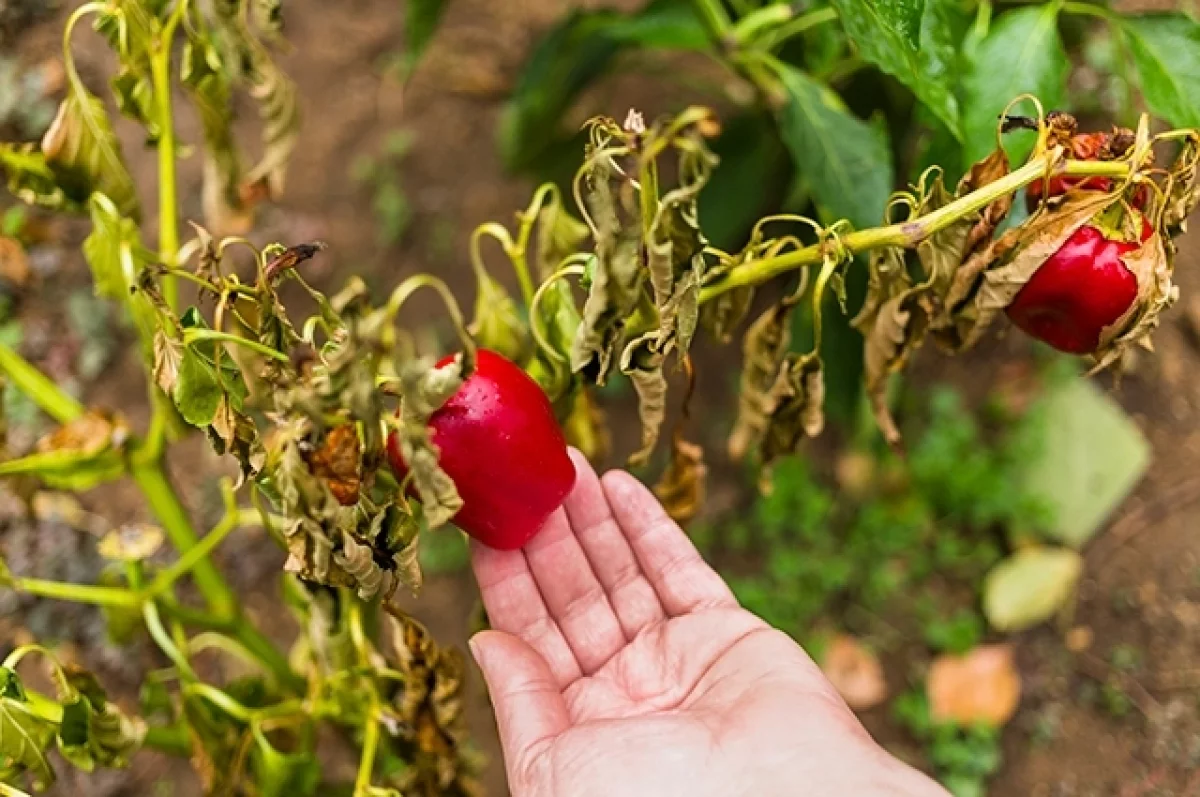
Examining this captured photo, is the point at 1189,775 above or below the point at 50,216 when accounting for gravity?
below

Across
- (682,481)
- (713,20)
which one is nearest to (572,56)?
(713,20)

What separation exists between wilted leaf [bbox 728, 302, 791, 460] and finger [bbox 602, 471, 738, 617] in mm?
121

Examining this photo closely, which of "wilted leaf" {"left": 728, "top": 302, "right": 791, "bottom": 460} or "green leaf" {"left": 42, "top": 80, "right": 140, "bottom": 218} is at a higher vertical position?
"green leaf" {"left": 42, "top": 80, "right": 140, "bottom": 218}

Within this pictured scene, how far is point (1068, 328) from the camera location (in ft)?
2.79

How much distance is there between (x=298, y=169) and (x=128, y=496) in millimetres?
643

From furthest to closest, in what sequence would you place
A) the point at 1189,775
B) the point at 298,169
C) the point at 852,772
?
the point at 298,169
the point at 1189,775
the point at 852,772

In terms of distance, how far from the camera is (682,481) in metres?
1.10

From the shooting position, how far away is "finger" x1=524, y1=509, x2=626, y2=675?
1.01 meters

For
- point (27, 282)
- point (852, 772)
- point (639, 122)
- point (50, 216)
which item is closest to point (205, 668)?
point (27, 282)

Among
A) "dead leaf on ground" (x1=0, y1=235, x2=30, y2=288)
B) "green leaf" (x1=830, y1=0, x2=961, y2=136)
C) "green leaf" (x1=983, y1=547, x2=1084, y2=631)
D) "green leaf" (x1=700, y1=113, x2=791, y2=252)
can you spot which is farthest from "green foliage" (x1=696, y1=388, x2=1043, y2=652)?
"dead leaf on ground" (x1=0, y1=235, x2=30, y2=288)

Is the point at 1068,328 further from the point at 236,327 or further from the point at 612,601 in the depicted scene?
the point at 236,327

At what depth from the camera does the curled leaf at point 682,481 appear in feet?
3.48

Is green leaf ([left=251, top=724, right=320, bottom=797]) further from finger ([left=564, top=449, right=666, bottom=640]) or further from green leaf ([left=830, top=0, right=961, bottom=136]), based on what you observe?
green leaf ([left=830, top=0, right=961, bottom=136])

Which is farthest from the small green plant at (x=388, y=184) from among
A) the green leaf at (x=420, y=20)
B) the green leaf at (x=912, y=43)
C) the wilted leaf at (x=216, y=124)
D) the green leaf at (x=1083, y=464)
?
the green leaf at (x=912, y=43)
